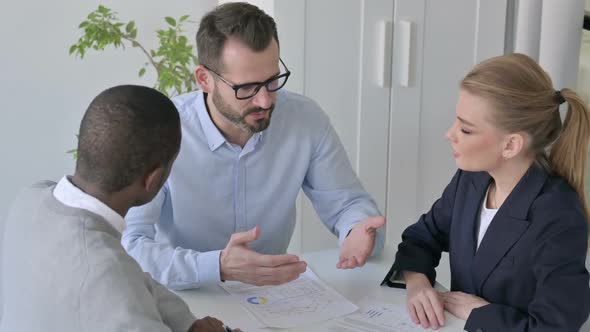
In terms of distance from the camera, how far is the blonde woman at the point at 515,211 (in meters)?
1.56

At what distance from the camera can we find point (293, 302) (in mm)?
1665

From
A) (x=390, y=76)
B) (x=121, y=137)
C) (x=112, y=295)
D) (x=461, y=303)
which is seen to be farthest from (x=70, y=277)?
(x=390, y=76)

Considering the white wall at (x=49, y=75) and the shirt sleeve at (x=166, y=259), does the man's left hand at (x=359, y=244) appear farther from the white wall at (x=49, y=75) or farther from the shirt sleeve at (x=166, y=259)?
the white wall at (x=49, y=75)

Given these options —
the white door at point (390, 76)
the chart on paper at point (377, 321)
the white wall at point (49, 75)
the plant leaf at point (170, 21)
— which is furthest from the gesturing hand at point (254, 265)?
the white wall at point (49, 75)

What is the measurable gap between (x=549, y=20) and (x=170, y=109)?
1962 millimetres

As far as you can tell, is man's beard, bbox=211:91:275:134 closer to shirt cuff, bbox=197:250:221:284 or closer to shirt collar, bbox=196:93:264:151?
shirt collar, bbox=196:93:264:151

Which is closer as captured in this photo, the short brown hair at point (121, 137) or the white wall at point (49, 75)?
the short brown hair at point (121, 137)

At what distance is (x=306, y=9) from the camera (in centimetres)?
263

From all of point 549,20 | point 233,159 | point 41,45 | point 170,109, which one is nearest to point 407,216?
point 549,20

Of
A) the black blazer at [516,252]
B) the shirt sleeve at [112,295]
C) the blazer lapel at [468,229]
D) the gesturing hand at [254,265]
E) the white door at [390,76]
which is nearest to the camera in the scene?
the shirt sleeve at [112,295]

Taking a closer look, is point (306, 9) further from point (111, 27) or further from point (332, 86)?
point (111, 27)

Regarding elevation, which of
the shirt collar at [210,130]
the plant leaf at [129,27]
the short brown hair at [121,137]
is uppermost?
the plant leaf at [129,27]

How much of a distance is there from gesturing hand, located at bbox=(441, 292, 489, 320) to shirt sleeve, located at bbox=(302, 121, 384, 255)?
1.55 feet

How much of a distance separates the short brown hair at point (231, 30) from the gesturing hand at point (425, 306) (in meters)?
0.74
